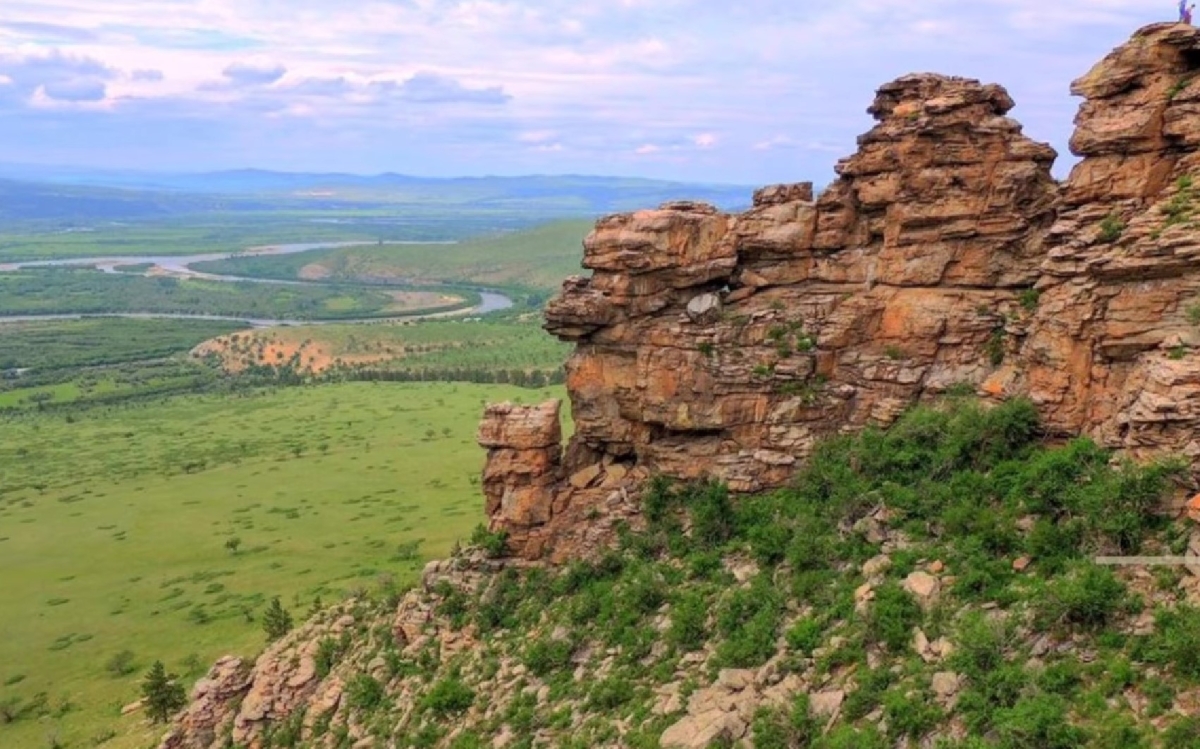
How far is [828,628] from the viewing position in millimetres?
27609

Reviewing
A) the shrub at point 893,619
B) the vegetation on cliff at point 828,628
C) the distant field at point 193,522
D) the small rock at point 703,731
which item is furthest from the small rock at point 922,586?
the distant field at point 193,522

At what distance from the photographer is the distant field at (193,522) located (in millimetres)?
65375

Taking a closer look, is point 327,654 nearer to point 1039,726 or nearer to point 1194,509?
point 1039,726

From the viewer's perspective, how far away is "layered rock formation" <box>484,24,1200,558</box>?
90.1 feet

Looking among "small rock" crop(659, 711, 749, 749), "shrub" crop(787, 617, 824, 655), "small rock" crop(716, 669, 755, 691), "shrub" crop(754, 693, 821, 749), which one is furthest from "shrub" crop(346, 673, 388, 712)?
"shrub" crop(754, 693, 821, 749)

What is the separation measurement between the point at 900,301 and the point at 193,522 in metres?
88.2

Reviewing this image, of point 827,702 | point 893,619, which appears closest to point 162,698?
point 827,702

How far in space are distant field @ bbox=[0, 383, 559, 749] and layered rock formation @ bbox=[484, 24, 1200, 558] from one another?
26.9 m

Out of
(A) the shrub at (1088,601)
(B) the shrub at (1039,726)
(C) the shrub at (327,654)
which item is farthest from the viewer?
(C) the shrub at (327,654)

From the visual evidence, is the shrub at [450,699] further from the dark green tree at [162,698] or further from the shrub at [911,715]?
the dark green tree at [162,698]

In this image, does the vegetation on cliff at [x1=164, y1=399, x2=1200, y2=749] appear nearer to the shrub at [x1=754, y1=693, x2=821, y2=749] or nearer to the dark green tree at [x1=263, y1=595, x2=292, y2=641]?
the shrub at [x1=754, y1=693, x2=821, y2=749]

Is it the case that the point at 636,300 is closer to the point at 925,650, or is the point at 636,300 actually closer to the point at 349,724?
the point at 925,650

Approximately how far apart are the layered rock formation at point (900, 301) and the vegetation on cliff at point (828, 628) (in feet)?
5.52

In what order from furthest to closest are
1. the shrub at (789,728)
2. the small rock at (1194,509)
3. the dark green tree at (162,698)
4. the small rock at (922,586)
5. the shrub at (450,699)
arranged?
the dark green tree at (162,698), the shrub at (450,699), the small rock at (922,586), the shrub at (789,728), the small rock at (1194,509)
